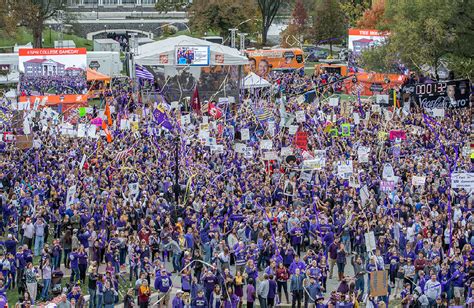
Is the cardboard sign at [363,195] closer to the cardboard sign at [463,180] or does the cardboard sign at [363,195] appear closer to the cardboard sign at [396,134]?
the cardboard sign at [463,180]

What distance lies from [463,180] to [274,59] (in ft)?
155

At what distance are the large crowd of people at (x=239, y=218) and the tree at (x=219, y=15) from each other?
4801 centimetres

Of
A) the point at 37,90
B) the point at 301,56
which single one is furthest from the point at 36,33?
the point at 37,90

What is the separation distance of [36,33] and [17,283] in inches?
2636

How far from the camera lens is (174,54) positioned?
5828 cm

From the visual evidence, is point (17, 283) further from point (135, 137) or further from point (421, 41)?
point (421, 41)

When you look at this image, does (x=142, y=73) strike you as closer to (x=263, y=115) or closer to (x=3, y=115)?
(x=3, y=115)

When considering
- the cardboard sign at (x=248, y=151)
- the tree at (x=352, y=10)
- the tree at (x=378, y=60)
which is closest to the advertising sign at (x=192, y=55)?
the tree at (x=378, y=60)

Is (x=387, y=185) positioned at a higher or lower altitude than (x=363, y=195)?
higher

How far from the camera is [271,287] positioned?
2416 centimetres

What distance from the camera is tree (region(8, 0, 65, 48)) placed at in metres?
88.4

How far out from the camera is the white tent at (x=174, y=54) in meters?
58.0

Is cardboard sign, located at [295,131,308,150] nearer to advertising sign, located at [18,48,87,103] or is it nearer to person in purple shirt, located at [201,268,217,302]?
person in purple shirt, located at [201,268,217,302]

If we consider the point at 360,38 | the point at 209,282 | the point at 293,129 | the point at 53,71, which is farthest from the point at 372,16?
the point at 209,282
